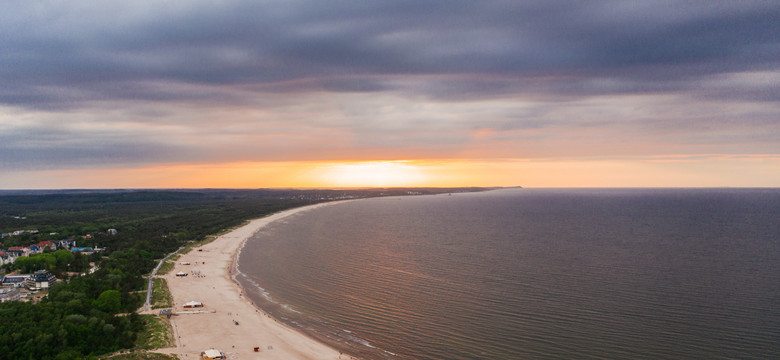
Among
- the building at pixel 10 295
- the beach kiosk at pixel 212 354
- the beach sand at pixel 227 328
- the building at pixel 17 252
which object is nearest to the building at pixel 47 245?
the building at pixel 17 252

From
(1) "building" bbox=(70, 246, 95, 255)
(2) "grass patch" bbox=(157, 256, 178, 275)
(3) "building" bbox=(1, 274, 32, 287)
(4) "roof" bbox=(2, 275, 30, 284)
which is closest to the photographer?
(3) "building" bbox=(1, 274, 32, 287)

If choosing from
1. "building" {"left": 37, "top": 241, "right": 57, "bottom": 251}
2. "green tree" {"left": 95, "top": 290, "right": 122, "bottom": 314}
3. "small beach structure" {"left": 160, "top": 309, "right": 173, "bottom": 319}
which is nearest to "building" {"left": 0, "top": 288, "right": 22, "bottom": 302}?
"green tree" {"left": 95, "top": 290, "right": 122, "bottom": 314}

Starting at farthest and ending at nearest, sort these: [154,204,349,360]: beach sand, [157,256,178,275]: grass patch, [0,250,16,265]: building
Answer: [0,250,16,265]: building < [157,256,178,275]: grass patch < [154,204,349,360]: beach sand

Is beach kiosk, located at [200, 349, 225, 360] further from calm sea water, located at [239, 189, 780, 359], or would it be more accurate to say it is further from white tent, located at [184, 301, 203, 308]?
white tent, located at [184, 301, 203, 308]

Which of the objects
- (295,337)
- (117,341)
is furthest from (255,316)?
(117,341)

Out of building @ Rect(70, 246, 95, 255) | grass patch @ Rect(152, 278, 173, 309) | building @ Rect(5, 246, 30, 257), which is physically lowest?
grass patch @ Rect(152, 278, 173, 309)

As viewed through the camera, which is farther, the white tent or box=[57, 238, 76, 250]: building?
box=[57, 238, 76, 250]: building

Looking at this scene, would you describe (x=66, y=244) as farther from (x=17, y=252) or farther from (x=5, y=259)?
(x=5, y=259)

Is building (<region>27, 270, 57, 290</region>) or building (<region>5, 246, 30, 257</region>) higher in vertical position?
building (<region>5, 246, 30, 257</region>)
